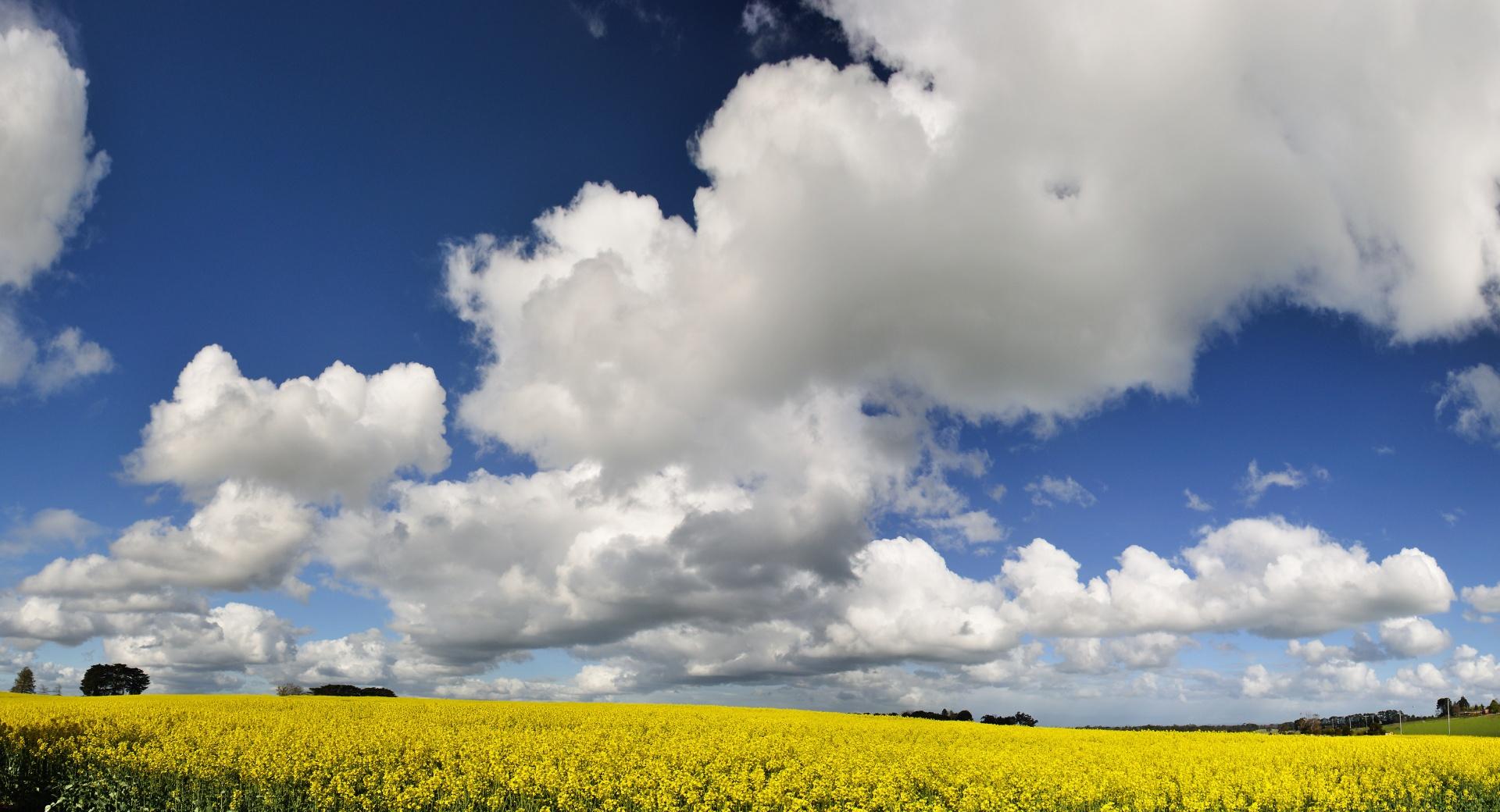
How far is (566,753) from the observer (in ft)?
74.3

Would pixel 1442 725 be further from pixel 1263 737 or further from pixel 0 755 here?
pixel 0 755

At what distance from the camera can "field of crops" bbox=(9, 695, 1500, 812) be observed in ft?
60.7

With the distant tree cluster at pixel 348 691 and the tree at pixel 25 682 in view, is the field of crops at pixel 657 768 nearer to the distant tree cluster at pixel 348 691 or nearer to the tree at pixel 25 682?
the distant tree cluster at pixel 348 691

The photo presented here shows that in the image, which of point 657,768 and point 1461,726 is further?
point 1461,726

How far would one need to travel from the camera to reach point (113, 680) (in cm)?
8544

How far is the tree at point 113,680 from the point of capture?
8331 centimetres

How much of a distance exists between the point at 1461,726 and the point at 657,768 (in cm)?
11827

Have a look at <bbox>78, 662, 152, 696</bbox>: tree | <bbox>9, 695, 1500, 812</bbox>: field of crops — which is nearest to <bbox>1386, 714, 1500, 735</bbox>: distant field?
<bbox>9, 695, 1500, 812</bbox>: field of crops

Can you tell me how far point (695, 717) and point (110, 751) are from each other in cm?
2554

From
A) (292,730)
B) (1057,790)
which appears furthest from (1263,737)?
(292,730)

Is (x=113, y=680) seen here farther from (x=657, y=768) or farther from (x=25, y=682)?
(x=657, y=768)

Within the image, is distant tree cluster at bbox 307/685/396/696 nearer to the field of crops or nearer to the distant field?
the field of crops

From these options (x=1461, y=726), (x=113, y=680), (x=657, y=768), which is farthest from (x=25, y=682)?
(x=1461, y=726)

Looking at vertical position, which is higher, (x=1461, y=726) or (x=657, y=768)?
(x=657, y=768)
